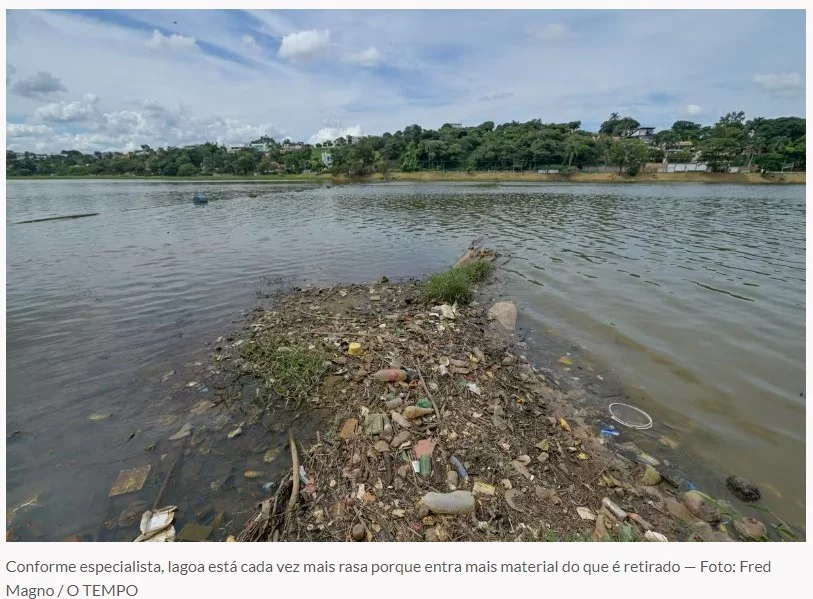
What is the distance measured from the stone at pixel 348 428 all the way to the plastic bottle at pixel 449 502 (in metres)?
1.38

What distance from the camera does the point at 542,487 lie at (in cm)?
379

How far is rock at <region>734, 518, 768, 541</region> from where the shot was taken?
12.0 ft

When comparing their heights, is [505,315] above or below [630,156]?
below

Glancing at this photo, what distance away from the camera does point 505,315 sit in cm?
902

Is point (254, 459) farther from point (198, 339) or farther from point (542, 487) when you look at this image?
point (198, 339)

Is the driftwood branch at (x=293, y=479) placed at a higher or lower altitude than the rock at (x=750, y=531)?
higher

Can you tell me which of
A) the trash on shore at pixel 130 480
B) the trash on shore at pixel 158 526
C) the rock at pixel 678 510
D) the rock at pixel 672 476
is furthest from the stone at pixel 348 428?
the rock at pixel 672 476

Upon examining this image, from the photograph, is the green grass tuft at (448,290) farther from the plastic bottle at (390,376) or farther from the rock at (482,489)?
the rock at (482,489)

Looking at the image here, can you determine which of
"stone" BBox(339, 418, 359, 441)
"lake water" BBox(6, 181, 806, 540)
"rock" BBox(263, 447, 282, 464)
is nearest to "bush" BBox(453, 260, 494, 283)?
"lake water" BBox(6, 181, 806, 540)

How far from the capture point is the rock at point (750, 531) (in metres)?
3.65

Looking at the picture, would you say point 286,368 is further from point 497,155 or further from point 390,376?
point 497,155

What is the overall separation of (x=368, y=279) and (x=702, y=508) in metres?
10.2

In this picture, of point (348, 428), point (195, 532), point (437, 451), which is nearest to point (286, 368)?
point (348, 428)
